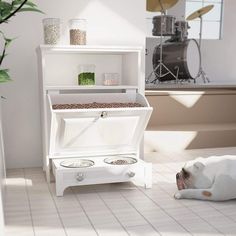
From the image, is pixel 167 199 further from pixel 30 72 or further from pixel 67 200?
pixel 30 72

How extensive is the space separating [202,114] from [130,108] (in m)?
1.92

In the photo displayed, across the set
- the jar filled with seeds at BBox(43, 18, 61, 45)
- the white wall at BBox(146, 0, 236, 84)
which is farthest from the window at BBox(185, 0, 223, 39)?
the jar filled with seeds at BBox(43, 18, 61, 45)

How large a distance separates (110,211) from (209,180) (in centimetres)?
68

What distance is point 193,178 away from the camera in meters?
2.39

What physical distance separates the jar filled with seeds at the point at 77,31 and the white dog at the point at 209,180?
3.99 feet

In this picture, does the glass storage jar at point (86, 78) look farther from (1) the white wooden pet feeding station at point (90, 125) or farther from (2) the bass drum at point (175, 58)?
(2) the bass drum at point (175, 58)

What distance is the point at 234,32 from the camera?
7.43 metres

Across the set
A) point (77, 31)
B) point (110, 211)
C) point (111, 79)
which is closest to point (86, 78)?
point (111, 79)

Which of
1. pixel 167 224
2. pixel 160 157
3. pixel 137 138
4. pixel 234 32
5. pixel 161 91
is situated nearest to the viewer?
pixel 167 224

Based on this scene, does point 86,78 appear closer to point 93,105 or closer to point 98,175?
point 93,105

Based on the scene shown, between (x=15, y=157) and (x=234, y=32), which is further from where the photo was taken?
(x=234, y=32)

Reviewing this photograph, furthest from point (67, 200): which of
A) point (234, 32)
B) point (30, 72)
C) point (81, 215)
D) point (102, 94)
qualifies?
point (234, 32)

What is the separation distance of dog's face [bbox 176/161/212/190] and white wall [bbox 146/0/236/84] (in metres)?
4.99

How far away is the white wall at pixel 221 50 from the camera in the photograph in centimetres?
728
